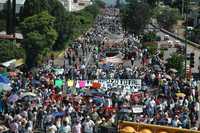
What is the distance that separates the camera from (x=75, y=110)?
1085 inches

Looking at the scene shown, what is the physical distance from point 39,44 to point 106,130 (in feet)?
103

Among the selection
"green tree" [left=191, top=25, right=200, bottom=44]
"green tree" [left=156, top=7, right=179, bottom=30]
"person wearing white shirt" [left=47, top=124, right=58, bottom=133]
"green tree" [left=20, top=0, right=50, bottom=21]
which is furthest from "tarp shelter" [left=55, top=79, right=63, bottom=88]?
"green tree" [left=156, top=7, right=179, bottom=30]

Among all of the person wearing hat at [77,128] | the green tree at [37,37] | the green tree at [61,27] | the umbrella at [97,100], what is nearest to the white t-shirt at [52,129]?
the person wearing hat at [77,128]

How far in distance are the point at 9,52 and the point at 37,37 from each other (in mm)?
3498

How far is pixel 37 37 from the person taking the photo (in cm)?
5597

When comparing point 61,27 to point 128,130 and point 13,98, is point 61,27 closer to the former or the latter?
point 13,98

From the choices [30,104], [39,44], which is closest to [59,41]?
[39,44]

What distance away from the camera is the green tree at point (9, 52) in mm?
52500

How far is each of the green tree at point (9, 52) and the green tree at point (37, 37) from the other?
831mm

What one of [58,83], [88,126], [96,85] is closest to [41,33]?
[58,83]

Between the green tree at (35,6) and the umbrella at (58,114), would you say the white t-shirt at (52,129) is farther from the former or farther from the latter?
the green tree at (35,6)

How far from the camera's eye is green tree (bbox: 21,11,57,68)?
55.5m

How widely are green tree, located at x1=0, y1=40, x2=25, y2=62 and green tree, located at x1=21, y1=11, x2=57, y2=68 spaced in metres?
0.83

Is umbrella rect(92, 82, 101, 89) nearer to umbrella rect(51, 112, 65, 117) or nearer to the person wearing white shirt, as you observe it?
umbrella rect(51, 112, 65, 117)
